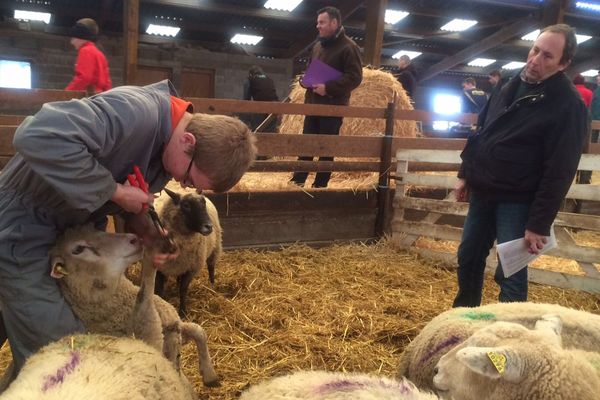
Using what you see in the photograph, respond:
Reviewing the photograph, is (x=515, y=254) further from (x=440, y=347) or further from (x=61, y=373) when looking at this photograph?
(x=61, y=373)

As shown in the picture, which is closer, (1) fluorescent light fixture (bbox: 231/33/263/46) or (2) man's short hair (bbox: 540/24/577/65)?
(2) man's short hair (bbox: 540/24/577/65)

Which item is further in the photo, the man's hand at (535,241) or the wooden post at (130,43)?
the wooden post at (130,43)

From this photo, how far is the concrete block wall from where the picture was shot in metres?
12.6

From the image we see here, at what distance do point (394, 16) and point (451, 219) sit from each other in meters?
8.58

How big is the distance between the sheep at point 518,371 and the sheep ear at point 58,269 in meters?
1.52

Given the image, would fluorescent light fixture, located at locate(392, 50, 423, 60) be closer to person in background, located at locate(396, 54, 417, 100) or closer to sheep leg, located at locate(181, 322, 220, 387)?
person in background, located at locate(396, 54, 417, 100)

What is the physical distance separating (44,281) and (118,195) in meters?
0.51

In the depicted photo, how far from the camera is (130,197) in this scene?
72.5 inches

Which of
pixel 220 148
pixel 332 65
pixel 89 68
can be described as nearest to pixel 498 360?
pixel 220 148

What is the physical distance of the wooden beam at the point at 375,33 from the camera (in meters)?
9.12

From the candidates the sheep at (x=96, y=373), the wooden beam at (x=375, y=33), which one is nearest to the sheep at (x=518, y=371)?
the sheep at (x=96, y=373)

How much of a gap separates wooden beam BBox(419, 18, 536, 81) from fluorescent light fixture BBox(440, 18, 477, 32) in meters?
0.60

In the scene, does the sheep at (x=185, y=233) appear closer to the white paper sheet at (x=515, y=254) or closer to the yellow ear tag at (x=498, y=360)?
the white paper sheet at (x=515, y=254)

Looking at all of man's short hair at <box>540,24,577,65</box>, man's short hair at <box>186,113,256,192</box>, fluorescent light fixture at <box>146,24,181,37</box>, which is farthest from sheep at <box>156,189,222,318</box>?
fluorescent light fixture at <box>146,24,181,37</box>
